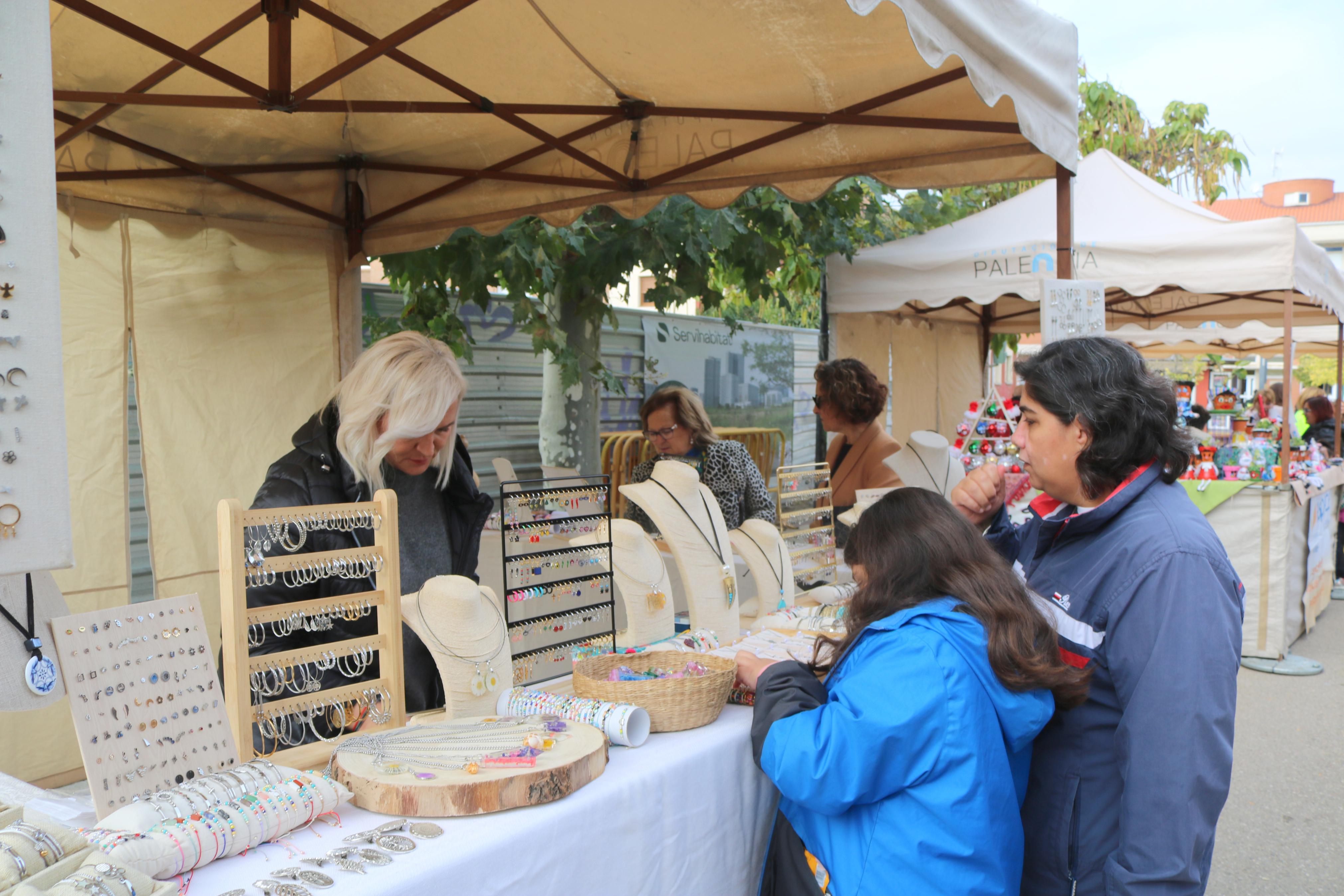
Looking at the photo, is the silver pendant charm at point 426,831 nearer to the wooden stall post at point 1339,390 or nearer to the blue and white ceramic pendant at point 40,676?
the blue and white ceramic pendant at point 40,676

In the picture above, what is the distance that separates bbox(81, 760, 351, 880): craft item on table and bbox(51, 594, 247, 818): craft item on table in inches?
2.7

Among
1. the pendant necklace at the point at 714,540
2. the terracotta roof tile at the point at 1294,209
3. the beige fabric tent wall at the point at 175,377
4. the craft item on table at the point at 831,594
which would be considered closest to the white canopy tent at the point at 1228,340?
the craft item on table at the point at 831,594

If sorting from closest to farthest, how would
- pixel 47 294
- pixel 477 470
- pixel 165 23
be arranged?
pixel 47 294
pixel 165 23
pixel 477 470

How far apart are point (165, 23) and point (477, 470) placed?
3593 mm

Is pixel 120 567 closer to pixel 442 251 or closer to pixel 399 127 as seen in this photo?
pixel 399 127

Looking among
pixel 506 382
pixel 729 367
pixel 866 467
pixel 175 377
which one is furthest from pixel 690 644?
pixel 729 367

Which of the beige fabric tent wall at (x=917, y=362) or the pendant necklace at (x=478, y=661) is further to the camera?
the beige fabric tent wall at (x=917, y=362)

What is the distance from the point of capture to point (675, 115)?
3162mm

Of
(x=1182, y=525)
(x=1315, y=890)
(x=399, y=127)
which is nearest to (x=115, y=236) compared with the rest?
(x=399, y=127)

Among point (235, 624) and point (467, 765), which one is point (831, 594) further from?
point (235, 624)

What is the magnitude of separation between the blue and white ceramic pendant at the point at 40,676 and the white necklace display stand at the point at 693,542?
1209 millimetres

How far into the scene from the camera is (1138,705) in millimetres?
1304

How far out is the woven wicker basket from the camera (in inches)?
60.0

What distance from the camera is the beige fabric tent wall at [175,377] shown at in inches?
116
